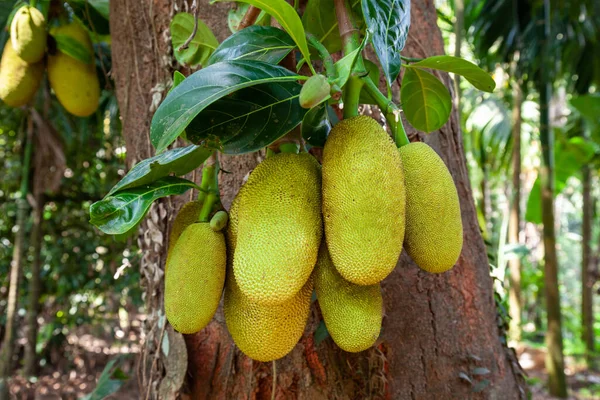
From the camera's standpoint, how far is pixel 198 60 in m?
0.83

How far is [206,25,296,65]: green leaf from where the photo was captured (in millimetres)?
588

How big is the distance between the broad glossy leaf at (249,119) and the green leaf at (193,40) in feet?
0.99

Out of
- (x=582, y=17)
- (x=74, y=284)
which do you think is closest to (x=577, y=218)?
(x=582, y=17)

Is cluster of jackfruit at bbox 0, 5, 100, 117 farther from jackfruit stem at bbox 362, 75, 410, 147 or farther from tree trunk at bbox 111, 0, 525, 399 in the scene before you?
jackfruit stem at bbox 362, 75, 410, 147

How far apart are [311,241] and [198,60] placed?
46 centimetres

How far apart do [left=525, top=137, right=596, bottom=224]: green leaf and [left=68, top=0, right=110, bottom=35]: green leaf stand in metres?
3.76

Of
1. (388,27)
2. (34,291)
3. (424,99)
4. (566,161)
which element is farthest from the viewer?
(566,161)

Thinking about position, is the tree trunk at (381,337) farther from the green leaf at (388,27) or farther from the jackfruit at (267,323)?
the green leaf at (388,27)

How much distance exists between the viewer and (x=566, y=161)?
4.32m

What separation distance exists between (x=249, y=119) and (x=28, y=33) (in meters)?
0.97

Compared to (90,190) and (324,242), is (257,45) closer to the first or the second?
(324,242)

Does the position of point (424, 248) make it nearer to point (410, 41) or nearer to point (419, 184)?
point (419, 184)

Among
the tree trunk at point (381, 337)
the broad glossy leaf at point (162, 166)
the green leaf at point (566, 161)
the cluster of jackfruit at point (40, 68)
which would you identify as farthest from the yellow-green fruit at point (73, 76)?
the green leaf at point (566, 161)

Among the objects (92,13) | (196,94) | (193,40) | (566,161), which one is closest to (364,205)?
(196,94)
